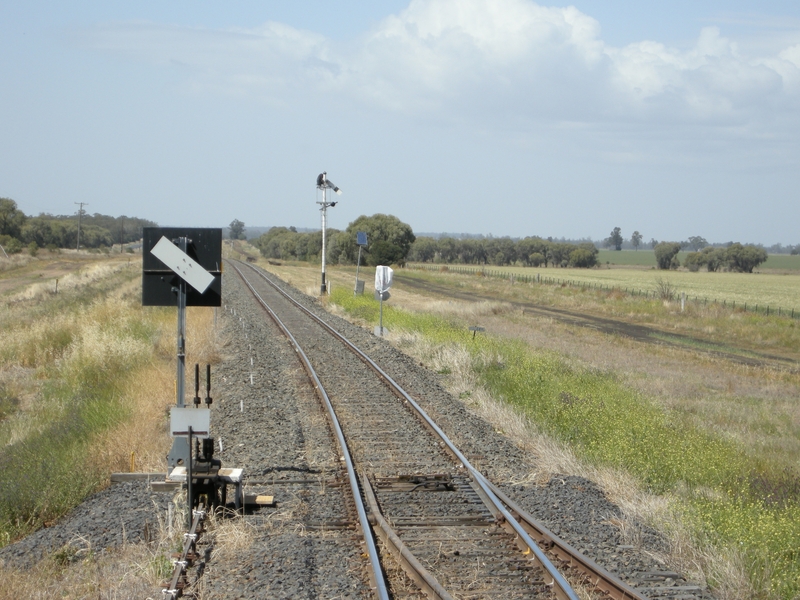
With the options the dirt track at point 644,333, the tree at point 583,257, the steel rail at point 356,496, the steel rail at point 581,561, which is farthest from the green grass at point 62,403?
the tree at point 583,257

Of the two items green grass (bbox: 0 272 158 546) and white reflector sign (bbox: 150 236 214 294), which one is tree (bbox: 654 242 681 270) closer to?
green grass (bbox: 0 272 158 546)

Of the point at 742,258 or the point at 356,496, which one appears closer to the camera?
the point at 356,496

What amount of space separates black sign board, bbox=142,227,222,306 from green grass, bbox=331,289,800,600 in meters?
5.18

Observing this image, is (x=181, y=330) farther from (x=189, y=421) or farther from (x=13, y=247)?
(x=13, y=247)

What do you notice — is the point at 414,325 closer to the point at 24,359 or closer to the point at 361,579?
the point at 24,359

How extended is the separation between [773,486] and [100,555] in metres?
8.18

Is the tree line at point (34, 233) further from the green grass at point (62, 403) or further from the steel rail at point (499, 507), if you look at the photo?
the steel rail at point (499, 507)

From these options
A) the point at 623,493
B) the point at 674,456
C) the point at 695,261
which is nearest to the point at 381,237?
A: the point at 695,261

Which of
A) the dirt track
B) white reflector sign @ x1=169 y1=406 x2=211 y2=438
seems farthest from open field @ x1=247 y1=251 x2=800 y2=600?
white reflector sign @ x1=169 y1=406 x2=211 y2=438

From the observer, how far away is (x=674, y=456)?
9758 millimetres

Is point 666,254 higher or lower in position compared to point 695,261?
higher

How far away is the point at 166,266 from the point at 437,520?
3642mm

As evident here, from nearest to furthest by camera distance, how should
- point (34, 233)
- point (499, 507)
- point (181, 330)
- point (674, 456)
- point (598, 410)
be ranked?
point (181, 330)
point (499, 507)
point (674, 456)
point (598, 410)
point (34, 233)

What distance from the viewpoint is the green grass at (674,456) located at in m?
6.75
